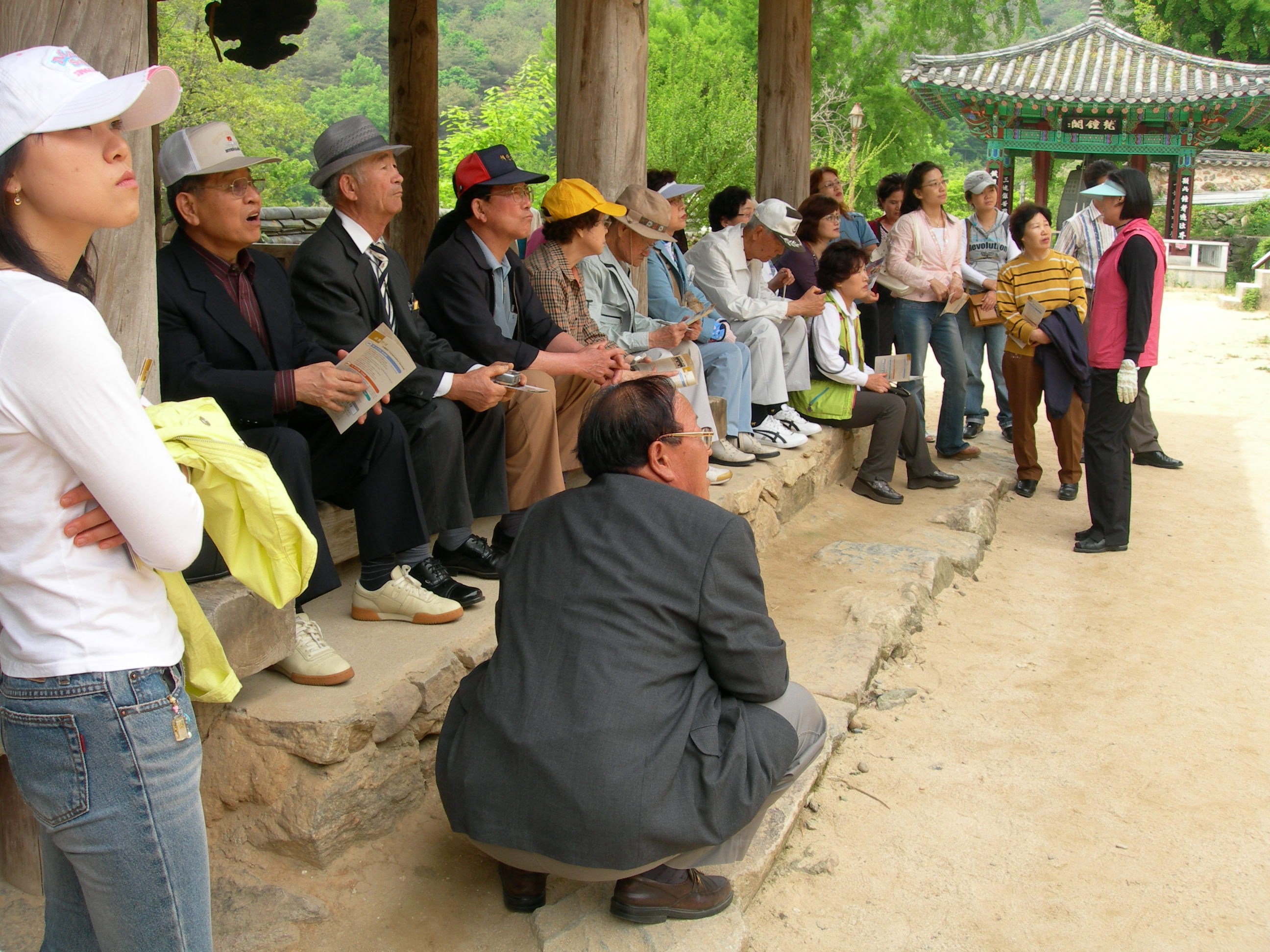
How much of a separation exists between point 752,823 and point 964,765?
54.4 inches

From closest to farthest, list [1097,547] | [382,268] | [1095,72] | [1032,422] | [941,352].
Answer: [382,268], [1097,547], [1032,422], [941,352], [1095,72]

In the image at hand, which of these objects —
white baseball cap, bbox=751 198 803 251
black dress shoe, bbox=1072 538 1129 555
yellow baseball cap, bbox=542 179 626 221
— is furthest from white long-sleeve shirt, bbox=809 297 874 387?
yellow baseball cap, bbox=542 179 626 221

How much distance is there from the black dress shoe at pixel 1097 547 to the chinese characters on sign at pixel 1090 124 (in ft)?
48.2

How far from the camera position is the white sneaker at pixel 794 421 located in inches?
236

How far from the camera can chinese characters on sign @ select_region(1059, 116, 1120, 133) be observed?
1812 cm

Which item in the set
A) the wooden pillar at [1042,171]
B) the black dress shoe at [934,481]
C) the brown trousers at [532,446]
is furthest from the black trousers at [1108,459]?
the wooden pillar at [1042,171]

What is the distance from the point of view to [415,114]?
735 centimetres

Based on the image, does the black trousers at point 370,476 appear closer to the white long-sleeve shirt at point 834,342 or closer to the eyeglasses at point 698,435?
the eyeglasses at point 698,435

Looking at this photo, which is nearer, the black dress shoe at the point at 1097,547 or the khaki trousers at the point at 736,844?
the khaki trousers at the point at 736,844

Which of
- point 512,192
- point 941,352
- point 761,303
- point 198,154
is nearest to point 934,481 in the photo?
point 941,352

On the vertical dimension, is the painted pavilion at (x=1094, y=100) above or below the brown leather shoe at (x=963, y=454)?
above

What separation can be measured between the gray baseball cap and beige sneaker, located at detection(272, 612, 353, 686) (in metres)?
5.72

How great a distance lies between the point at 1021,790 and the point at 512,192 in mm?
2586

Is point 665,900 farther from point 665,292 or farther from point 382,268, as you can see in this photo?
point 665,292
